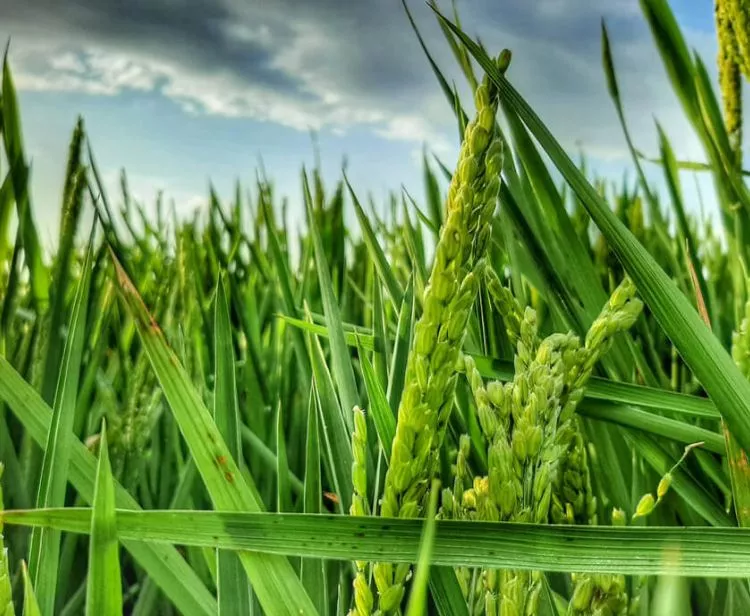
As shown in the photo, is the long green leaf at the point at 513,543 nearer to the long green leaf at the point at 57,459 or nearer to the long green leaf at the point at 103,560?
the long green leaf at the point at 103,560

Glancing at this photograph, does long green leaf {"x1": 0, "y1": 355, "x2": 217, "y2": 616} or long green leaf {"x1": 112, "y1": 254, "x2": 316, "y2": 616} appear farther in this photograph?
long green leaf {"x1": 0, "y1": 355, "x2": 217, "y2": 616}

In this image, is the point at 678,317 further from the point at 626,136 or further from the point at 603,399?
the point at 626,136

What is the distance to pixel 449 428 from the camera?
2.36ft

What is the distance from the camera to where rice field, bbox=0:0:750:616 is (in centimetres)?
40

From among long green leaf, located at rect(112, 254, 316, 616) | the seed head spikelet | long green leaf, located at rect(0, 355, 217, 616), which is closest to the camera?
the seed head spikelet

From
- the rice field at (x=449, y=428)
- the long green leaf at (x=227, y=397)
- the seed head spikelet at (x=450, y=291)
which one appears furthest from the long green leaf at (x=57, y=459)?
the seed head spikelet at (x=450, y=291)

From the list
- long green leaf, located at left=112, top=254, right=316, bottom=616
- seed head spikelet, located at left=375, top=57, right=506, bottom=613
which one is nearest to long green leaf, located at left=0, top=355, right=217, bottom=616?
long green leaf, located at left=112, top=254, right=316, bottom=616

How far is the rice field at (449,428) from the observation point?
1.30 feet

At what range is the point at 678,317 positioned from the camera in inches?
18.9

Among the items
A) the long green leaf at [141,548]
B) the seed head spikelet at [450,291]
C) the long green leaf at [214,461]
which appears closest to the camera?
the seed head spikelet at [450,291]

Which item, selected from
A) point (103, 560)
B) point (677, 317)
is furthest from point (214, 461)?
point (677, 317)

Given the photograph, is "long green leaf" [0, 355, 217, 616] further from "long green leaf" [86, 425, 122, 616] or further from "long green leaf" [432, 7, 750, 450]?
"long green leaf" [432, 7, 750, 450]

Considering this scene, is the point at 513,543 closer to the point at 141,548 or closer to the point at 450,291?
the point at 450,291

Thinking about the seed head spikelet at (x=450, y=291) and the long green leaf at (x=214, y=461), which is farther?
the long green leaf at (x=214, y=461)
